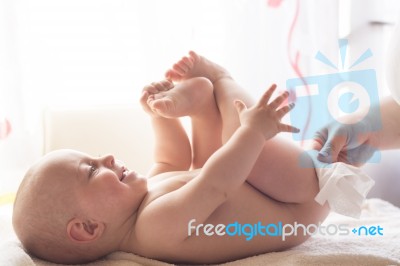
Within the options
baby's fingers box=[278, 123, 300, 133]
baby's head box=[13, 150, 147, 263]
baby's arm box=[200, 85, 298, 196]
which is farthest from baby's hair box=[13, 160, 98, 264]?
baby's fingers box=[278, 123, 300, 133]

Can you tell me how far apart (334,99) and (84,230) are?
402mm

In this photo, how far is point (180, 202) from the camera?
0.62m

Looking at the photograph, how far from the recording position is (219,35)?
122 centimetres

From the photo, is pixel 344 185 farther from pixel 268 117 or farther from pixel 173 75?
pixel 173 75

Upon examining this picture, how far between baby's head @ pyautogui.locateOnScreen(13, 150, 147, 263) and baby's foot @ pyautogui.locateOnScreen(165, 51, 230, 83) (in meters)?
0.22

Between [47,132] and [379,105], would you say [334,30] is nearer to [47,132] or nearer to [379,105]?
[379,105]

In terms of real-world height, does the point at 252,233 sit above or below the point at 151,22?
below

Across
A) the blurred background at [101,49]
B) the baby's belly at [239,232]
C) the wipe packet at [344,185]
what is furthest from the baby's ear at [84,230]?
the blurred background at [101,49]

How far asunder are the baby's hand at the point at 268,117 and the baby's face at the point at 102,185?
212 millimetres

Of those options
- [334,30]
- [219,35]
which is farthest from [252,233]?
[219,35]

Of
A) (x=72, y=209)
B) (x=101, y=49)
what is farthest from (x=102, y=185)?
(x=101, y=49)

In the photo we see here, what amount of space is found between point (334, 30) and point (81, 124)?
712 millimetres

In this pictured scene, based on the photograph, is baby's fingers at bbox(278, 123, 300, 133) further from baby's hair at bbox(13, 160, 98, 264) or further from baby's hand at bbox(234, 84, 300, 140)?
baby's hair at bbox(13, 160, 98, 264)

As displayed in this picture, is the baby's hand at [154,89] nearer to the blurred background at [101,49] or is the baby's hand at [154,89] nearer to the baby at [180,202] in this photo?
the baby at [180,202]
